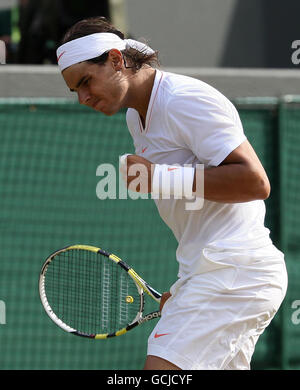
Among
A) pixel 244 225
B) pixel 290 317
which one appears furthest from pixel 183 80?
pixel 290 317

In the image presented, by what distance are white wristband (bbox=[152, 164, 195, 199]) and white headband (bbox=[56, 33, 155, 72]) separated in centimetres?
49

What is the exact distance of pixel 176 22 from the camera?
859cm

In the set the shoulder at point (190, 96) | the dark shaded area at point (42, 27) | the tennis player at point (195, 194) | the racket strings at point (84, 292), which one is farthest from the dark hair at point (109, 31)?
the dark shaded area at point (42, 27)

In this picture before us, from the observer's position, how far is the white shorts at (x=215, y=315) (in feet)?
9.57

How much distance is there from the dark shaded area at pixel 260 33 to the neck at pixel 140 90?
587 centimetres

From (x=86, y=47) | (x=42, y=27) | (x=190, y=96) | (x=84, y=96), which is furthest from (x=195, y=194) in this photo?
(x=42, y=27)

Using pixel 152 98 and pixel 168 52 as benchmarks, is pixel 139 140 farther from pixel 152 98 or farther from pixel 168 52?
pixel 168 52

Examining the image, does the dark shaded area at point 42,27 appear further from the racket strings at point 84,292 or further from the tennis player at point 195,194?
the tennis player at point 195,194

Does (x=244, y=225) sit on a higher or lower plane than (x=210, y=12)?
lower

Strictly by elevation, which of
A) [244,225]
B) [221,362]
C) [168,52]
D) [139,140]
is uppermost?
[168,52]

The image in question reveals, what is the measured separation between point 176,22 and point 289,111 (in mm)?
3270

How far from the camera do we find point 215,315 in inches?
115
